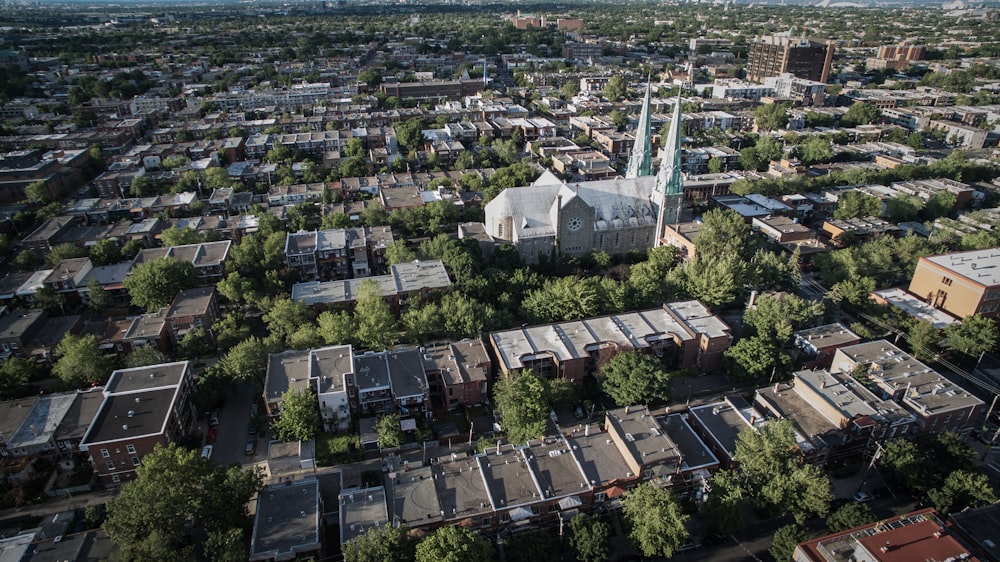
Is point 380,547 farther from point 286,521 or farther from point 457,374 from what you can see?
point 457,374

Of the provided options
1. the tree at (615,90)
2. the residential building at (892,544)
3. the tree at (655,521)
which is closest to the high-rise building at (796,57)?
the tree at (615,90)

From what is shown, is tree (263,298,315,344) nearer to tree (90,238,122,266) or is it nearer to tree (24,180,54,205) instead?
tree (90,238,122,266)

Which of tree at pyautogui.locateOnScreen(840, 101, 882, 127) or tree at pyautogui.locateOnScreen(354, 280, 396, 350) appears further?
tree at pyautogui.locateOnScreen(840, 101, 882, 127)

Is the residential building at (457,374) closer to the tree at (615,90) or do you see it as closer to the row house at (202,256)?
the row house at (202,256)

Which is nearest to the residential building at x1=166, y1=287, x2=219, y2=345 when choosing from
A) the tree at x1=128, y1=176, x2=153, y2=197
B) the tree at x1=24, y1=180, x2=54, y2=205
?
the tree at x1=128, y1=176, x2=153, y2=197

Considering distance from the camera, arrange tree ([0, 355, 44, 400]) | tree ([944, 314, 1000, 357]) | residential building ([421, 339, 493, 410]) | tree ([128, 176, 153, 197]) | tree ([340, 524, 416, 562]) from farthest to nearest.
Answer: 1. tree ([128, 176, 153, 197])
2. tree ([944, 314, 1000, 357])
3. residential building ([421, 339, 493, 410])
4. tree ([0, 355, 44, 400])
5. tree ([340, 524, 416, 562])

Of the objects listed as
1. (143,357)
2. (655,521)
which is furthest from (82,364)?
(655,521)
